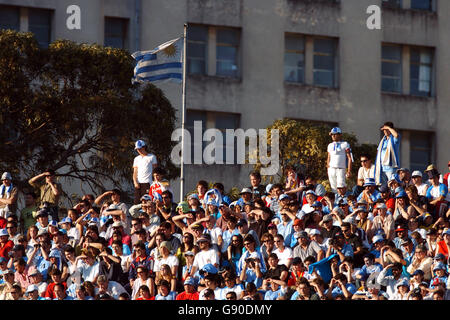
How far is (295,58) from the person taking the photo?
52125 millimetres

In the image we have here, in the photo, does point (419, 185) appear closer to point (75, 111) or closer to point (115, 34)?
point (75, 111)

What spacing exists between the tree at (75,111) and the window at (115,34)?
6.89m

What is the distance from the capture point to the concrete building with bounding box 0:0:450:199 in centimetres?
4891

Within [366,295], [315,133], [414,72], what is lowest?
[366,295]

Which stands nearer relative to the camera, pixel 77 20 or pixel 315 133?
pixel 315 133

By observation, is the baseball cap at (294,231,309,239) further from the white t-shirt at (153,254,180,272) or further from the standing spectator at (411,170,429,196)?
the standing spectator at (411,170,429,196)

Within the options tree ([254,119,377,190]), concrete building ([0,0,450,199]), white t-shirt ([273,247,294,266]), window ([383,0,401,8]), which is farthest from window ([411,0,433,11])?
white t-shirt ([273,247,294,266])

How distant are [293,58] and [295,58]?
3.2 inches

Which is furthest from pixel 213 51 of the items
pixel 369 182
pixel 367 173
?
pixel 369 182

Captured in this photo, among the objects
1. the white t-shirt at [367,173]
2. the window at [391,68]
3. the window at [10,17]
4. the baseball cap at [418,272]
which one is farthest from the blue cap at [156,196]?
the window at [391,68]
